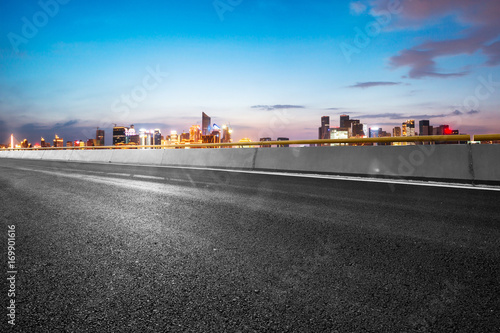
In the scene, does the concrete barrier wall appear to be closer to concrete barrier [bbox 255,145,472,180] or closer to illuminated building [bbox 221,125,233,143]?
concrete barrier [bbox 255,145,472,180]

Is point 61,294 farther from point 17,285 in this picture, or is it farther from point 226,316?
point 226,316

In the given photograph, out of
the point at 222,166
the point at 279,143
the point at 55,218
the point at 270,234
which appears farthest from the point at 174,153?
the point at 270,234

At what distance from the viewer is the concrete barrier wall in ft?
28.6

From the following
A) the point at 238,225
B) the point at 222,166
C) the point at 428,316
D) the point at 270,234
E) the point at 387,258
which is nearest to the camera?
the point at 428,316

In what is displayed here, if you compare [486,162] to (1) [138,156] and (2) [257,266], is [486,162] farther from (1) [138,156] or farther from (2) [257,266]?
(1) [138,156]

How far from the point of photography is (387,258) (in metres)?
3.28

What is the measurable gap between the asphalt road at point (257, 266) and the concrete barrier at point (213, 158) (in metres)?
8.40

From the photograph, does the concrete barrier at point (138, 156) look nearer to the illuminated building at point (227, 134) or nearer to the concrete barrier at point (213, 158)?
the concrete barrier at point (213, 158)

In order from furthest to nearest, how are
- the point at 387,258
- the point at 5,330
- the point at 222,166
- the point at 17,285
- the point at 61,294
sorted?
1. the point at 222,166
2. the point at 387,258
3. the point at 17,285
4. the point at 61,294
5. the point at 5,330

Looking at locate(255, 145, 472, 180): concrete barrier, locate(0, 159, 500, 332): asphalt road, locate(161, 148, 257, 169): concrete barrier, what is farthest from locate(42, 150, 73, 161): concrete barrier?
locate(0, 159, 500, 332): asphalt road

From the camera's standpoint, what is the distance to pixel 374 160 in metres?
10.6

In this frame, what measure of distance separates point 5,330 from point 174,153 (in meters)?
17.1

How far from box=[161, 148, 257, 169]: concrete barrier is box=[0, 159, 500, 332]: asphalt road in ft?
27.5

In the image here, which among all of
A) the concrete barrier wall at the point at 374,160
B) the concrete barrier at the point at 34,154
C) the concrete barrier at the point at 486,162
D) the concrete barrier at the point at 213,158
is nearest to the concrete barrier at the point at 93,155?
the concrete barrier at the point at 213,158
